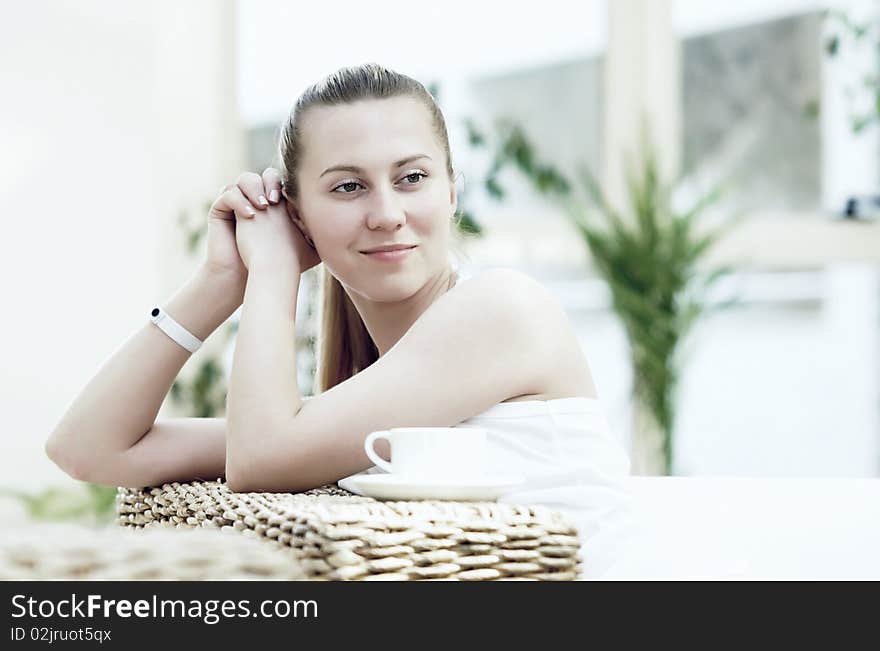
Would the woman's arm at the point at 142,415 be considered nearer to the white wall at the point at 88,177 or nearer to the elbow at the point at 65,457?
the elbow at the point at 65,457

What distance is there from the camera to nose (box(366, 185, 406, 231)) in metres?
1.50

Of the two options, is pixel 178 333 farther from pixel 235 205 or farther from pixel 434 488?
pixel 434 488

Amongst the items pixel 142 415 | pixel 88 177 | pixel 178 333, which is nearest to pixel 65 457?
pixel 142 415

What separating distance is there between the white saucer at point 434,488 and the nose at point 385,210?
0.48 m

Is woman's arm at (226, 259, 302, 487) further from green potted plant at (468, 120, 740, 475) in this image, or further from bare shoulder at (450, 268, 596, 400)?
green potted plant at (468, 120, 740, 475)

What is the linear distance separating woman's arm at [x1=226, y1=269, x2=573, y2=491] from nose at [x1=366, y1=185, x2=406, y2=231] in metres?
0.15

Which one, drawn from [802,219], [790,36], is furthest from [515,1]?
[802,219]

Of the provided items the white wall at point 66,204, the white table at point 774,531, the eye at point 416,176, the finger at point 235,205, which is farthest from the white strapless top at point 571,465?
the white wall at point 66,204

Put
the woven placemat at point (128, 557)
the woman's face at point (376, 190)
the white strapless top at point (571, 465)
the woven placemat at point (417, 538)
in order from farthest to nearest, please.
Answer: the woman's face at point (376, 190), the white strapless top at point (571, 465), the woven placemat at point (417, 538), the woven placemat at point (128, 557)

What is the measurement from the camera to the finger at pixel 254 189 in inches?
66.2

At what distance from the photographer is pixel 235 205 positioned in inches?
66.0

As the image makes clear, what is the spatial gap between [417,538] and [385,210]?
65cm
